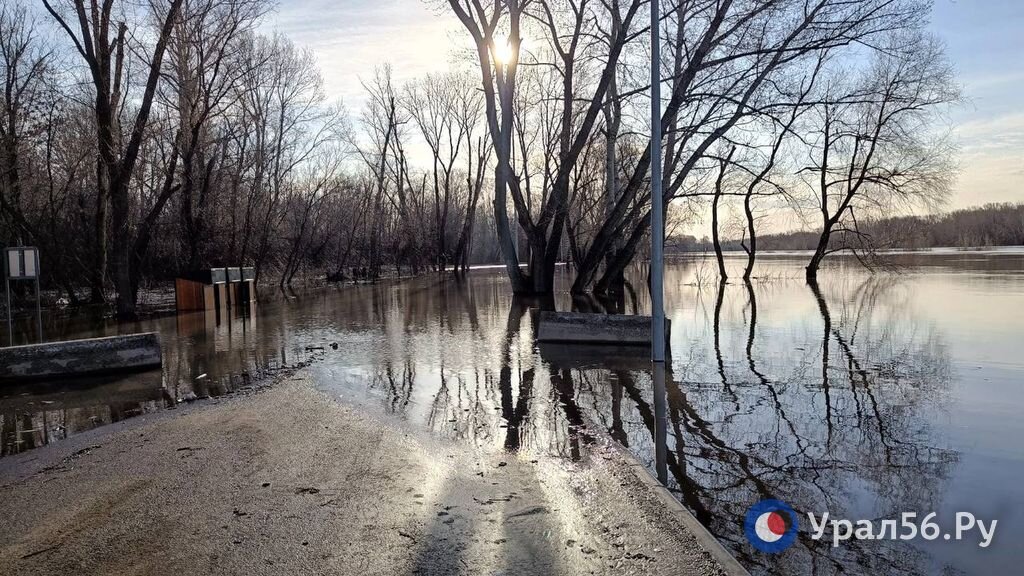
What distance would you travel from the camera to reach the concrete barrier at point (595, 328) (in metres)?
10.9

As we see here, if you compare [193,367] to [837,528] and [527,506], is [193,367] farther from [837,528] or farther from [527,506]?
[837,528]

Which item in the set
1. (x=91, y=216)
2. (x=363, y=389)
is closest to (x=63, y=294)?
(x=91, y=216)

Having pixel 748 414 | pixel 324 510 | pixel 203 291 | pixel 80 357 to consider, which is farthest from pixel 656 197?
pixel 203 291

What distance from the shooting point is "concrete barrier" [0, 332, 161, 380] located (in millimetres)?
8954

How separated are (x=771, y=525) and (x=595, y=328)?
7365mm

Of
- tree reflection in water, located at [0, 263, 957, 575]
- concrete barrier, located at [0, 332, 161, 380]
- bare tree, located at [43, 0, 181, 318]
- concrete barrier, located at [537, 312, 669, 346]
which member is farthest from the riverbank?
bare tree, located at [43, 0, 181, 318]

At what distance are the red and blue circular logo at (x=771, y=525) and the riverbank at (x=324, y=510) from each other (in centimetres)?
46

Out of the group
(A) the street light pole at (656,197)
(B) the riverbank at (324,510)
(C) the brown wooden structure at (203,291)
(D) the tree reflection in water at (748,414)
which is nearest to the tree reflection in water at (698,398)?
(D) the tree reflection in water at (748,414)

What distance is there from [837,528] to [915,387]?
15.6 ft

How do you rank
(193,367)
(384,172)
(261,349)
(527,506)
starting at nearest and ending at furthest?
(527,506) → (193,367) → (261,349) → (384,172)

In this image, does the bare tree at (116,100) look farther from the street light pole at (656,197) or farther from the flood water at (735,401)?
the street light pole at (656,197)

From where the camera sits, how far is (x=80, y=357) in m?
9.27

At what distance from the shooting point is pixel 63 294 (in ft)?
85.9

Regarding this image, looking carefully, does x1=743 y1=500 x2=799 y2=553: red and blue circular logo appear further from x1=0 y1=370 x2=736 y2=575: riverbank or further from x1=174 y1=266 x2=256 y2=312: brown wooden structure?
x1=174 y1=266 x2=256 y2=312: brown wooden structure
